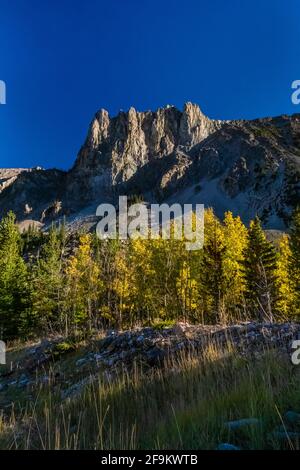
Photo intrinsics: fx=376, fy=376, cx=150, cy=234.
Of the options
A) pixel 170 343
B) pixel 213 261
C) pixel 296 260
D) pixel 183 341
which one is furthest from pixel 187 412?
pixel 296 260

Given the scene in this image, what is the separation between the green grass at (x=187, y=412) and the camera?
115 inches

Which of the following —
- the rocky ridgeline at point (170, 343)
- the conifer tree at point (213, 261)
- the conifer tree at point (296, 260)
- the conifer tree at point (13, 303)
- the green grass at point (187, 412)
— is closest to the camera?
the green grass at point (187, 412)

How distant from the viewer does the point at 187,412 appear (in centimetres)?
347

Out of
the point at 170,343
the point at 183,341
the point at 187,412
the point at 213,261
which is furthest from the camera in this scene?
the point at 213,261

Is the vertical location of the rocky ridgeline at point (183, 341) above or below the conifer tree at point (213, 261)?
below

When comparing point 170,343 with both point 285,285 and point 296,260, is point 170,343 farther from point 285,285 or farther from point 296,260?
point 296,260

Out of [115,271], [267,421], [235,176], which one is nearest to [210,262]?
[115,271]

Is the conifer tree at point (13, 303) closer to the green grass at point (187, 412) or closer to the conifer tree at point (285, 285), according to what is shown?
the conifer tree at point (285, 285)

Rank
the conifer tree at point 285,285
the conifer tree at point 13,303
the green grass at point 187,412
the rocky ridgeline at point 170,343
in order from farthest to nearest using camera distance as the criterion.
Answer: the conifer tree at point 13,303 → the conifer tree at point 285,285 → the rocky ridgeline at point 170,343 → the green grass at point 187,412

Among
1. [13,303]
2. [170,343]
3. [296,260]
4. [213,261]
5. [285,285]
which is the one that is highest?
[296,260]

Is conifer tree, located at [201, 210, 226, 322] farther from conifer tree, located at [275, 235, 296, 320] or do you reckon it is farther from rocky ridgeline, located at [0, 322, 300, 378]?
rocky ridgeline, located at [0, 322, 300, 378]

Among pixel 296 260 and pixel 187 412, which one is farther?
pixel 296 260

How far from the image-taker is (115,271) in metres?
33.4

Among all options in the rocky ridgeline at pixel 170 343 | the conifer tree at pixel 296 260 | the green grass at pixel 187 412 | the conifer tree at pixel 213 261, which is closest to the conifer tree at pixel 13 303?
the conifer tree at pixel 213 261
